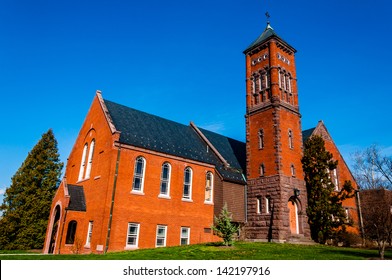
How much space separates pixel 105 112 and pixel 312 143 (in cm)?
1976

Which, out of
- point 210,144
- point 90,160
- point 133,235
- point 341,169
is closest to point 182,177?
point 133,235

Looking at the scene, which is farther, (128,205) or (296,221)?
(296,221)

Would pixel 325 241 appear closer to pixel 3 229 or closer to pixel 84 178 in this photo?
pixel 84 178

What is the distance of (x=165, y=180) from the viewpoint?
25719mm

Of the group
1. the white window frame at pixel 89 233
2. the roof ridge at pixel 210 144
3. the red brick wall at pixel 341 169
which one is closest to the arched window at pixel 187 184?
the roof ridge at pixel 210 144

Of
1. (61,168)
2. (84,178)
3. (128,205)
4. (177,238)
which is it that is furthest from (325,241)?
(61,168)

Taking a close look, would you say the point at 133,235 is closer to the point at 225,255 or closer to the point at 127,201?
the point at 127,201

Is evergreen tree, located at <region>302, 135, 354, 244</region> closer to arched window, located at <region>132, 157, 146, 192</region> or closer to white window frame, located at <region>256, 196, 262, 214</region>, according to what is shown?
white window frame, located at <region>256, 196, 262, 214</region>

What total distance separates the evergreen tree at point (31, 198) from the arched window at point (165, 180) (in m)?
16.3

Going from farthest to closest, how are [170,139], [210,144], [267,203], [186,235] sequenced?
1. [210,144]
2. [170,139]
3. [267,203]
4. [186,235]

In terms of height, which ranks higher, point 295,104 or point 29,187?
point 295,104

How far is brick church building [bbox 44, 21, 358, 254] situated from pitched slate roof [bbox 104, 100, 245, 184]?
136mm

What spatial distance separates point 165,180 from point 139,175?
2.44 metres

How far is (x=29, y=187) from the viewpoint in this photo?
34000 mm
